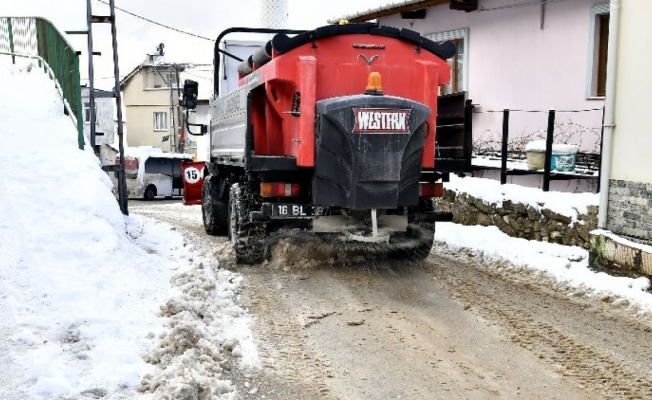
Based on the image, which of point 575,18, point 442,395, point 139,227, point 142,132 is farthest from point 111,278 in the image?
point 142,132

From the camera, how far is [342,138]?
21.4ft

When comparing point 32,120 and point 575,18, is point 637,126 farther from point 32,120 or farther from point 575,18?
point 32,120

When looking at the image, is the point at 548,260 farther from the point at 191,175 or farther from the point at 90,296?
the point at 191,175

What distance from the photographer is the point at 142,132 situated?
185 feet

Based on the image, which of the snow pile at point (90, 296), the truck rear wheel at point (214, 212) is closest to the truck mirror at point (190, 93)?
the truck rear wheel at point (214, 212)

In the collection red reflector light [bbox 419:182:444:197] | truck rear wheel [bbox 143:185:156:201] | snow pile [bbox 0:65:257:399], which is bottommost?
truck rear wheel [bbox 143:185:156:201]

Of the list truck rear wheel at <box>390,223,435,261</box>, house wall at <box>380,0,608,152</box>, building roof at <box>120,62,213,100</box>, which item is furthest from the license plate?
building roof at <box>120,62,213,100</box>

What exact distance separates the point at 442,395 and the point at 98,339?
7.74ft

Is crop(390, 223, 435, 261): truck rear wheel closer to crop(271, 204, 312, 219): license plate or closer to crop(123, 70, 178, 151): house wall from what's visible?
crop(271, 204, 312, 219): license plate

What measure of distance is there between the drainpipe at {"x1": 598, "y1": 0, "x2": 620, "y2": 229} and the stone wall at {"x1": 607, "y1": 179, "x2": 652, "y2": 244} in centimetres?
7

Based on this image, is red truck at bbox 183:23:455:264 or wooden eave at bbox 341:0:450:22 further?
wooden eave at bbox 341:0:450:22

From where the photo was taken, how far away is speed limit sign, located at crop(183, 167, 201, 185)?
1390 centimetres

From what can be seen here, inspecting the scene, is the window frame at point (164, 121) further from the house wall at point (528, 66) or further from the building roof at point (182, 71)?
the house wall at point (528, 66)

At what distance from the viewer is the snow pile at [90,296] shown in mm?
3920
